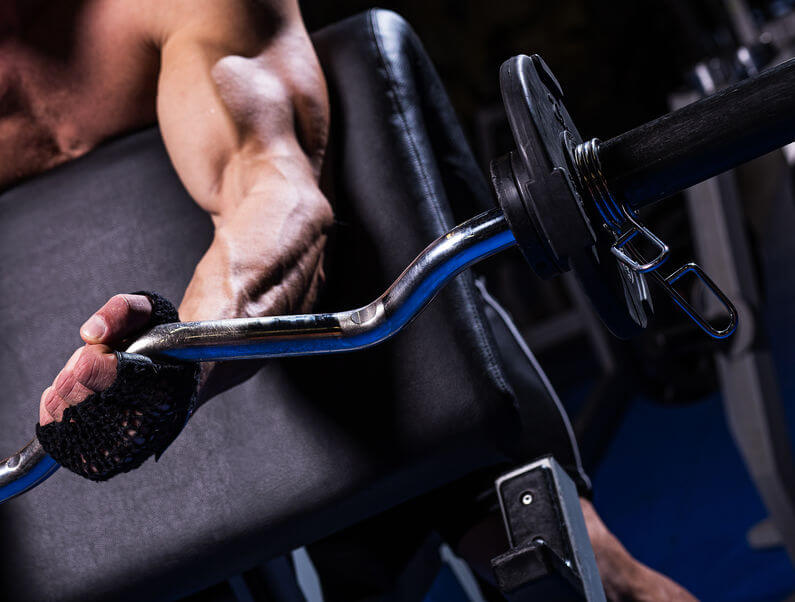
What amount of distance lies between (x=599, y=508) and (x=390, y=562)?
113 cm

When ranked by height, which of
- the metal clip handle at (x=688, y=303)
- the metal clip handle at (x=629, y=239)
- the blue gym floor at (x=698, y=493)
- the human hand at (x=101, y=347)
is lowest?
the blue gym floor at (x=698, y=493)

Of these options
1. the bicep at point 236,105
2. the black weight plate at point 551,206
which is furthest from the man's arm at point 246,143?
the black weight plate at point 551,206

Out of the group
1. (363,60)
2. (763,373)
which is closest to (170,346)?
(363,60)

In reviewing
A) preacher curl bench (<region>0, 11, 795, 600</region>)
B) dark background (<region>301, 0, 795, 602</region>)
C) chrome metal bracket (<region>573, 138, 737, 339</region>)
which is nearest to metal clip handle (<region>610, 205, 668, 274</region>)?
chrome metal bracket (<region>573, 138, 737, 339</region>)

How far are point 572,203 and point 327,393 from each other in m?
0.38

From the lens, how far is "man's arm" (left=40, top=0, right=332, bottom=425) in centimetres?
62

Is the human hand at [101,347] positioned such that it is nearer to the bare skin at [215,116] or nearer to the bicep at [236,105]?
the bare skin at [215,116]

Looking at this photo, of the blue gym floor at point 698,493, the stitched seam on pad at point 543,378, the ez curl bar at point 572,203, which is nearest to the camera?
the ez curl bar at point 572,203

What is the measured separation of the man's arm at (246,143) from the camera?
0.62 meters

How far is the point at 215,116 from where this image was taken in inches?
27.5

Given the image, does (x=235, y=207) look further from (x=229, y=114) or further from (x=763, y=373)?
(x=763, y=373)

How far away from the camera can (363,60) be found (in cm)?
73

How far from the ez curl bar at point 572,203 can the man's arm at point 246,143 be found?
203mm

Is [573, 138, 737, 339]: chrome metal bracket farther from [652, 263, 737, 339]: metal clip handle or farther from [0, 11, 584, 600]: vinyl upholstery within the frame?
[0, 11, 584, 600]: vinyl upholstery
